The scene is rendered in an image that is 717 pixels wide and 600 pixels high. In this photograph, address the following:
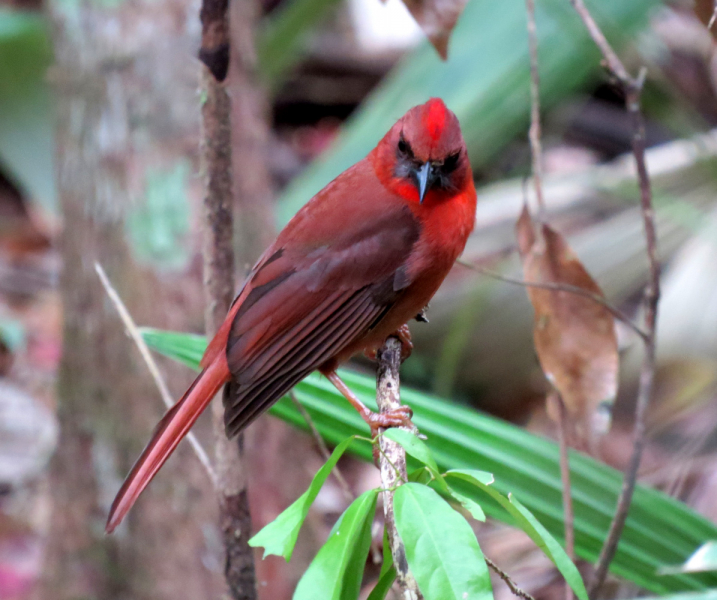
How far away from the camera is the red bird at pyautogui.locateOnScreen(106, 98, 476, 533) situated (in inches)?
86.0

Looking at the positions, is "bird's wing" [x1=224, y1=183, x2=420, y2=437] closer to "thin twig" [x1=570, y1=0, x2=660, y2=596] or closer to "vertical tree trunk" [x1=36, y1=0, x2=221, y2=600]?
"thin twig" [x1=570, y1=0, x2=660, y2=596]

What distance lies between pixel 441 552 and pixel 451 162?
1423 millimetres

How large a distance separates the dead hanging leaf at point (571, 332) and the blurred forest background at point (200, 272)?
685 mm

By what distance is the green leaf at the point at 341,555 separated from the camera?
114 centimetres

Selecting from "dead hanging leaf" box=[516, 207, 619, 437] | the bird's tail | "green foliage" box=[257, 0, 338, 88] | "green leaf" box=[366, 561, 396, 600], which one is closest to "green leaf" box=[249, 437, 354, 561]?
"green leaf" box=[366, 561, 396, 600]

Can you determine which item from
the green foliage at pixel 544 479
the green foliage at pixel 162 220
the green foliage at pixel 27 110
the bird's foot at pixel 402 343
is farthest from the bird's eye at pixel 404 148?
the green foliage at pixel 27 110

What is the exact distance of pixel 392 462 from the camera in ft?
4.55

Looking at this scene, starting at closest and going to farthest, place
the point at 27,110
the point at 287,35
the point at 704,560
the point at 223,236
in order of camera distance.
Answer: the point at 704,560, the point at 223,236, the point at 287,35, the point at 27,110

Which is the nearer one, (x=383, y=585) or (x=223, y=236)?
(x=383, y=585)

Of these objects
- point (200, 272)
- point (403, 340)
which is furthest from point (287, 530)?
point (200, 272)

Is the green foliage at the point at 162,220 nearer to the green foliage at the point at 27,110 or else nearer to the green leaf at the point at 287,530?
the green leaf at the point at 287,530

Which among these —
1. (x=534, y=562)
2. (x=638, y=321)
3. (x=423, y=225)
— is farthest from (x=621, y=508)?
(x=638, y=321)

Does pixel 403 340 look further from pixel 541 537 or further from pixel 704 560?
pixel 541 537

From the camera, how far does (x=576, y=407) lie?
219 centimetres
